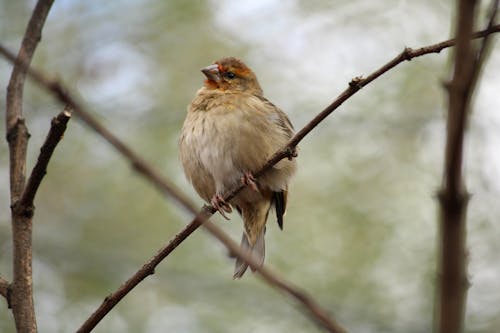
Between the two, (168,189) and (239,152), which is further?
(239,152)

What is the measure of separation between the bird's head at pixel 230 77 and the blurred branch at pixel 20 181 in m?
2.17

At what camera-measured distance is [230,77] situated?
573 cm

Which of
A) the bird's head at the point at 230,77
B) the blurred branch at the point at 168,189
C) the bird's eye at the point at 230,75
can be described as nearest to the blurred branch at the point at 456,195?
the blurred branch at the point at 168,189

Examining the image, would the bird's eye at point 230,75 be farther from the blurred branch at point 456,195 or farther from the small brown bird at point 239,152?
the blurred branch at point 456,195

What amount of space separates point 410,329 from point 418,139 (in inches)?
104

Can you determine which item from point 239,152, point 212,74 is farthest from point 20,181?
point 212,74

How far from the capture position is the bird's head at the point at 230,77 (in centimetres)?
560

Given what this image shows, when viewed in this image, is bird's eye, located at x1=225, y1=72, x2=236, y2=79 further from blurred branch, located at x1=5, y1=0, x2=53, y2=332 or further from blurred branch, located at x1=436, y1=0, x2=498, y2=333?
blurred branch, located at x1=436, y1=0, x2=498, y2=333

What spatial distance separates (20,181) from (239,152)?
201 centimetres

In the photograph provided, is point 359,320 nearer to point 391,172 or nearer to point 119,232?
point 391,172

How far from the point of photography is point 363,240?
797 cm

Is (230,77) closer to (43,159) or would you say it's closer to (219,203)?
(219,203)

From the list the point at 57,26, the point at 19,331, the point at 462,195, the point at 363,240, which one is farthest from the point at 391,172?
the point at 462,195

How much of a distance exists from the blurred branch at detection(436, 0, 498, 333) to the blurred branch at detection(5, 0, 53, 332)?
1.74 meters
